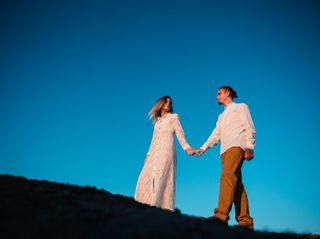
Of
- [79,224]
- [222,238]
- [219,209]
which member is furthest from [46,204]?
[219,209]

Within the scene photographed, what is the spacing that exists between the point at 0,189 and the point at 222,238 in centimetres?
367

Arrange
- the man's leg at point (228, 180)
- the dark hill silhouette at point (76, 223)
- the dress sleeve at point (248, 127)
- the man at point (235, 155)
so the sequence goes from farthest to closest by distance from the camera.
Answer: the dress sleeve at point (248, 127)
the man at point (235, 155)
the man's leg at point (228, 180)
the dark hill silhouette at point (76, 223)

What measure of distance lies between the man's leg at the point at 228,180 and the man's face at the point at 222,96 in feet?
Answer: 4.88

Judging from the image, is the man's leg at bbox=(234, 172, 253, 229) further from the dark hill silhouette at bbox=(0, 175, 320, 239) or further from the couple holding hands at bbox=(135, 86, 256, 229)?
the dark hill silhouette at bbox=(0, 175, 320, 239)

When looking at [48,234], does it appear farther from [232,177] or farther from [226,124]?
[226,124]

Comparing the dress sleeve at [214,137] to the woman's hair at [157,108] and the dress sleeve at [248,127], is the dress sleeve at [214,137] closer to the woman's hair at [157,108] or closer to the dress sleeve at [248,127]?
the dress sleeve at [248,127]

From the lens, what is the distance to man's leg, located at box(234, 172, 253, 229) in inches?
294

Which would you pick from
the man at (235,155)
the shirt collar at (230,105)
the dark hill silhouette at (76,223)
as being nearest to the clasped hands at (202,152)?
the man at (235,155)

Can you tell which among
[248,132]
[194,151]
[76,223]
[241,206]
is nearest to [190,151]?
[194,151]

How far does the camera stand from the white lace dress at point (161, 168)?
28.1 ft

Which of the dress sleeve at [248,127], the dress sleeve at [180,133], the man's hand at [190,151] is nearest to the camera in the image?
the dress sleeve at [248,127]

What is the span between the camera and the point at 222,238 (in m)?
3.79

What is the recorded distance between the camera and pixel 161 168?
872 cm

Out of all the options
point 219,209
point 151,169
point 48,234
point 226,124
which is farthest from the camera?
point 151,169
